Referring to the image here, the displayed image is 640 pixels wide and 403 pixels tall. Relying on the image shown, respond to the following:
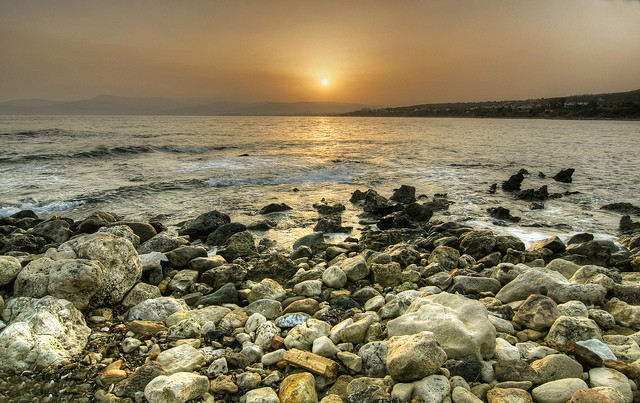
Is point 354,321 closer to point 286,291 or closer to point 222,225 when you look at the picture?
point 286,291

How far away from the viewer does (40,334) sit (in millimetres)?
3508

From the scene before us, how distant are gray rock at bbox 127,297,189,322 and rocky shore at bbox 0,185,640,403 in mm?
17

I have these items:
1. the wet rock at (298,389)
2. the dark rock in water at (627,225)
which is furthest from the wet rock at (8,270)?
the dark rock in water at (627,225)

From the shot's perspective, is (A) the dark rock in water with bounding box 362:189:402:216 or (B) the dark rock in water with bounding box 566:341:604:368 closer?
(B) the dark rock in water with bounding box 566:341:604:368

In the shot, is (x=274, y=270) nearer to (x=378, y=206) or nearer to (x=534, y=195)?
(x=378, y=206)

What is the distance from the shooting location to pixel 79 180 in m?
16.7

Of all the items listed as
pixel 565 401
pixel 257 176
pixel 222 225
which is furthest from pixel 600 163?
pixel 565 401

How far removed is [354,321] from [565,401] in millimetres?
1955

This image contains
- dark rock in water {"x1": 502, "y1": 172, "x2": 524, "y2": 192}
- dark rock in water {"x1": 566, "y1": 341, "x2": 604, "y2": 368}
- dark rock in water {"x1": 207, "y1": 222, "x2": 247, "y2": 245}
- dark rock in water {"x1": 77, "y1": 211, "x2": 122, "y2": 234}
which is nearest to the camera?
dark rock in water {"x1": 566, "y1": 341, "x2": 604, "y2": 368}

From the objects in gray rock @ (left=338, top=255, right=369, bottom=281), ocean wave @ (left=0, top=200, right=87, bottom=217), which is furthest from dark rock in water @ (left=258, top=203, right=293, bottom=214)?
ocean wave @ (left=0, top=200, right=87, bottom=217)

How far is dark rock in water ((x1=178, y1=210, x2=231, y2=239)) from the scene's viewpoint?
29.3 feet

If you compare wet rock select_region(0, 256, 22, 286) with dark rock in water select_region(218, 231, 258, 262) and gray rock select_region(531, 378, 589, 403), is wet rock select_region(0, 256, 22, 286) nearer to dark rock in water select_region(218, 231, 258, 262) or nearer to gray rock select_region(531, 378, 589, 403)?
dark rock in water select_region(218, 231, 258, 262)

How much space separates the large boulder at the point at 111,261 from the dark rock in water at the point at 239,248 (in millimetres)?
2074

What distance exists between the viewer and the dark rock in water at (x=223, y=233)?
8375mm
